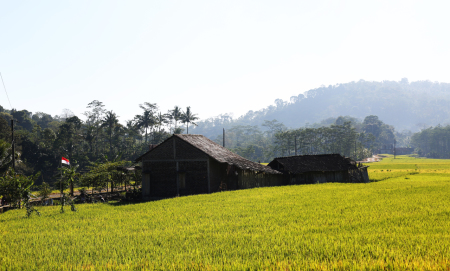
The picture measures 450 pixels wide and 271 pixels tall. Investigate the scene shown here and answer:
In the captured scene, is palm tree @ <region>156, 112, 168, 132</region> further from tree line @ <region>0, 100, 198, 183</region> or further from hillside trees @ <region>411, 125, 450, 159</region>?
hillside trees @ <region>411, 125, 450, 159</region>

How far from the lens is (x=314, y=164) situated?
33.3m

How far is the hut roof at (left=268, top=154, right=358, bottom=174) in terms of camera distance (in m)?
32.5

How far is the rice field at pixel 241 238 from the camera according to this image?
25.5 ft

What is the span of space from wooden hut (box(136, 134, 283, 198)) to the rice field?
31.1 feet

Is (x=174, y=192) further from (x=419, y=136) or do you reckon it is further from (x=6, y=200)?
(x=419, y=136)

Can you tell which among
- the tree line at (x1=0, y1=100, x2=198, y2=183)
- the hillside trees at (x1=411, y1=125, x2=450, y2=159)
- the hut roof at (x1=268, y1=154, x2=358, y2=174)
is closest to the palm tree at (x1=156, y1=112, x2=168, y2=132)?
the tree line at (x1=0, y1=100, x2=198, y2=183)

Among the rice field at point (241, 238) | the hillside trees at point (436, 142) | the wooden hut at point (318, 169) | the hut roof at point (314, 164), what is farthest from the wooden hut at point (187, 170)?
the hillside trees at point (436, 142)

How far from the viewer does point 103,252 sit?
30.2ft

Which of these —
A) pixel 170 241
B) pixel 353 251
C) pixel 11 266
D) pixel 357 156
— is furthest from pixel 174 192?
pixel 357 156

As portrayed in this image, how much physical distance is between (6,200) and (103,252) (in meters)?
16.4

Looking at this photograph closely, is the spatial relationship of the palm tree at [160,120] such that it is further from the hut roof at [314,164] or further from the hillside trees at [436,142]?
the hillside trees at [436,142]

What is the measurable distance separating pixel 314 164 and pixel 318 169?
0.90m

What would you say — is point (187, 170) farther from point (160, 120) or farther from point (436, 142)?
point (436, 142)

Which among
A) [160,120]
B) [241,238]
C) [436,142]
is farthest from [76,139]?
[436,142]
